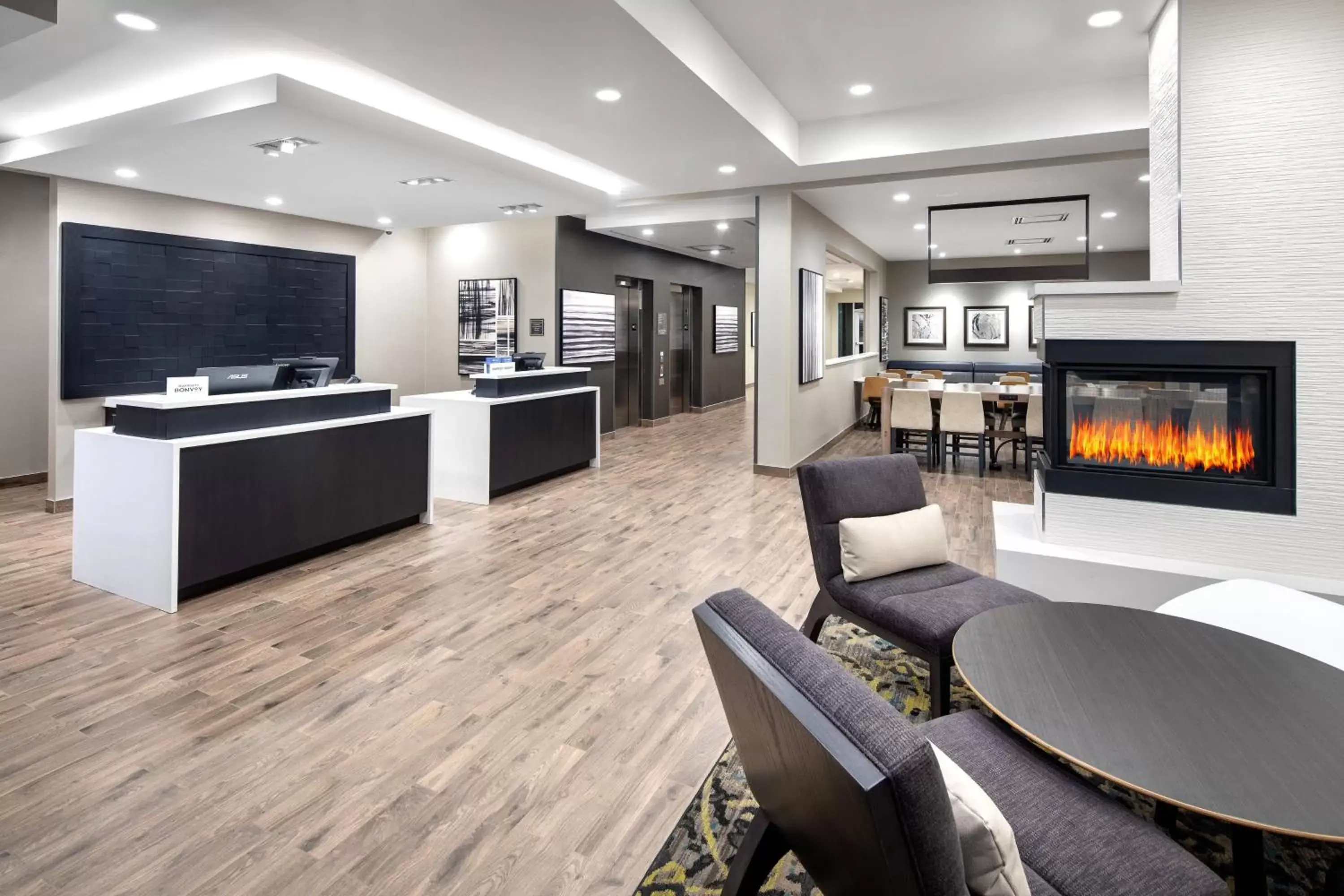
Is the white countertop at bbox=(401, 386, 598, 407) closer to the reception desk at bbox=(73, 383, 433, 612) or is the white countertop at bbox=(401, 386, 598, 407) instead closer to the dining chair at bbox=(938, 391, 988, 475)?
the reception desk at bbox=(73, 383, 433, 612)

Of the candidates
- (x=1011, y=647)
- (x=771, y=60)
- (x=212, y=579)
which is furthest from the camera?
(x=771, y=60)

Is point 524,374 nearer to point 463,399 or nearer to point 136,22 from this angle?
point 463,399

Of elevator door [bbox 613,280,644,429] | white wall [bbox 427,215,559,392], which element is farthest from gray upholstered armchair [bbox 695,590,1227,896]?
elevator door [bbox 613,280,644,429]

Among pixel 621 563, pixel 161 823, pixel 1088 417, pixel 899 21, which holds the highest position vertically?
pixel 899 21

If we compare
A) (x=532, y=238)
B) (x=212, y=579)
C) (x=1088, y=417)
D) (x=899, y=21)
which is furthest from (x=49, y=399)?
(x=1088, y=417)

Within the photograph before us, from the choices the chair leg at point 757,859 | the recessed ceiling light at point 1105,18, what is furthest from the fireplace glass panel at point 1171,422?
the chair leg at point 757,859

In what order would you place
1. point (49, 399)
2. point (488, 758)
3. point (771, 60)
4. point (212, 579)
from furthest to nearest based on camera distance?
point (49, 399) → point (771, 60) → point (212, 579) → point (488, 758)

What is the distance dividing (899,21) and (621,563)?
11.5 feet

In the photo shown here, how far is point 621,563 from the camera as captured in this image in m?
4.32

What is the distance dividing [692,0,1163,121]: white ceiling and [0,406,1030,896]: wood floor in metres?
3.11

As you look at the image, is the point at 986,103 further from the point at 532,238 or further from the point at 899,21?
the point at 532,238

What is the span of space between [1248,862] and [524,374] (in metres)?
5.78

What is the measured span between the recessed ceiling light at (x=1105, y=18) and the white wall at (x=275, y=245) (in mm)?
7367

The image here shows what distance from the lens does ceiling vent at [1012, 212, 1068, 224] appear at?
7.45 metres
